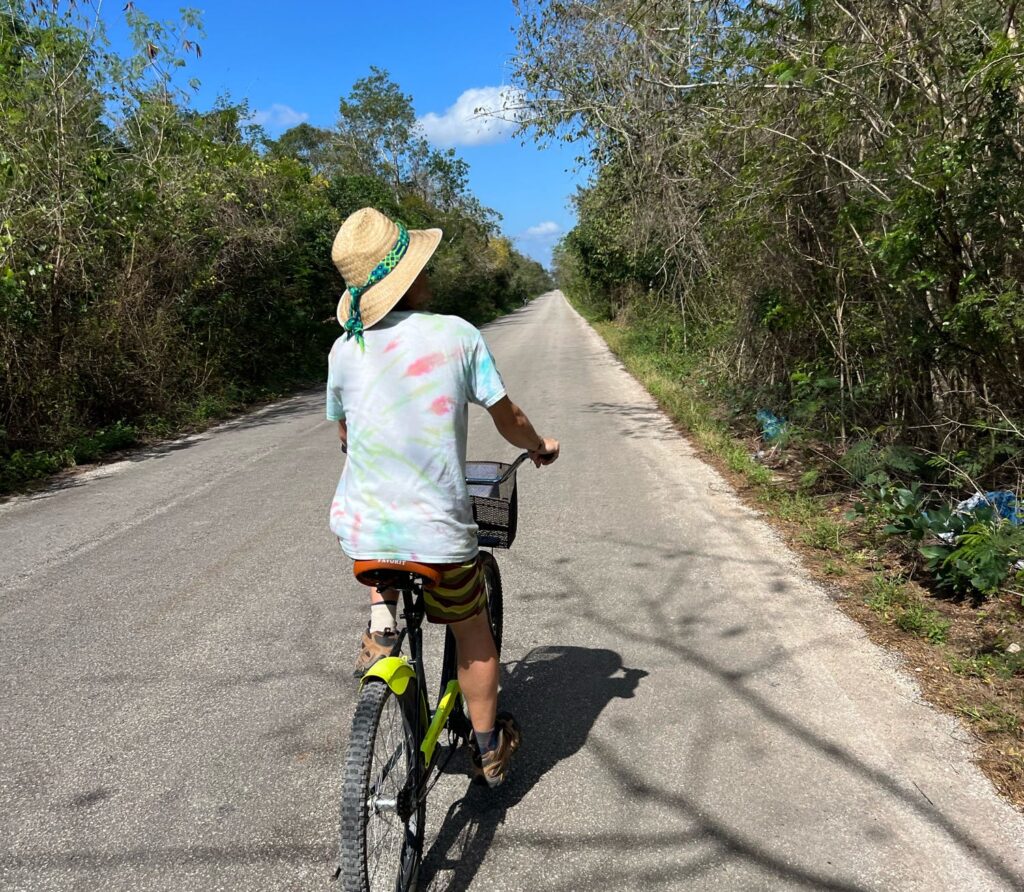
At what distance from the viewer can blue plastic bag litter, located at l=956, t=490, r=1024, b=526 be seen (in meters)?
4.13

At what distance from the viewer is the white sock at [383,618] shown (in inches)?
88.0

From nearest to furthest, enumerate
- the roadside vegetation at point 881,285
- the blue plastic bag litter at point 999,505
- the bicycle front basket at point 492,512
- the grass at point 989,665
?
the bicycle front basket at point 492,512, the grass at point 989,665, the roadside vegetation at point 881,285, the blue plastic bag litter at point 999,505

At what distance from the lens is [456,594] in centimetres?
225

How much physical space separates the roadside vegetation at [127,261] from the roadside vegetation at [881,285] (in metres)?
5.71

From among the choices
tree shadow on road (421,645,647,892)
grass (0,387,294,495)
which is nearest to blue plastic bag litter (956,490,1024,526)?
tree shadow on road (421,645,647,892)

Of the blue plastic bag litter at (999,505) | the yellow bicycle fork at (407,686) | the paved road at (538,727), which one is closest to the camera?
the yellow bicycle fork at (407,686)

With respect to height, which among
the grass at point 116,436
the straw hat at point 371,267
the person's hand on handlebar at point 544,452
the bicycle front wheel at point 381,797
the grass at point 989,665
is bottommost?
the grass at point 989,665

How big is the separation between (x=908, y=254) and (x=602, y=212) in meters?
12.8

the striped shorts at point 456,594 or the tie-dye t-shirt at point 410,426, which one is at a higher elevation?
the tie-dye t-shirt at point 410,426

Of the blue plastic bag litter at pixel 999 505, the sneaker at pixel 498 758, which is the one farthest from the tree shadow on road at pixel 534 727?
the blue plastic bag litter at pixel 999 505

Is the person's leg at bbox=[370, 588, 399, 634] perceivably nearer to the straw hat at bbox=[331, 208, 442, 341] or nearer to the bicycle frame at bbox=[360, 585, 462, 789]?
the bicycle frame at bbox=[360, 585, 462, 789]

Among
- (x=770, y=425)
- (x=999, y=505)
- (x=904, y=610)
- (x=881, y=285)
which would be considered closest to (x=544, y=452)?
(x=904, y=610)

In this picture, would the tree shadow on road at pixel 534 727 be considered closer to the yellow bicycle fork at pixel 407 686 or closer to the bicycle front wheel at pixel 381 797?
the bicycle front wheel at pixel 381 797

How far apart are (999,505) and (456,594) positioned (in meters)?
3.62
